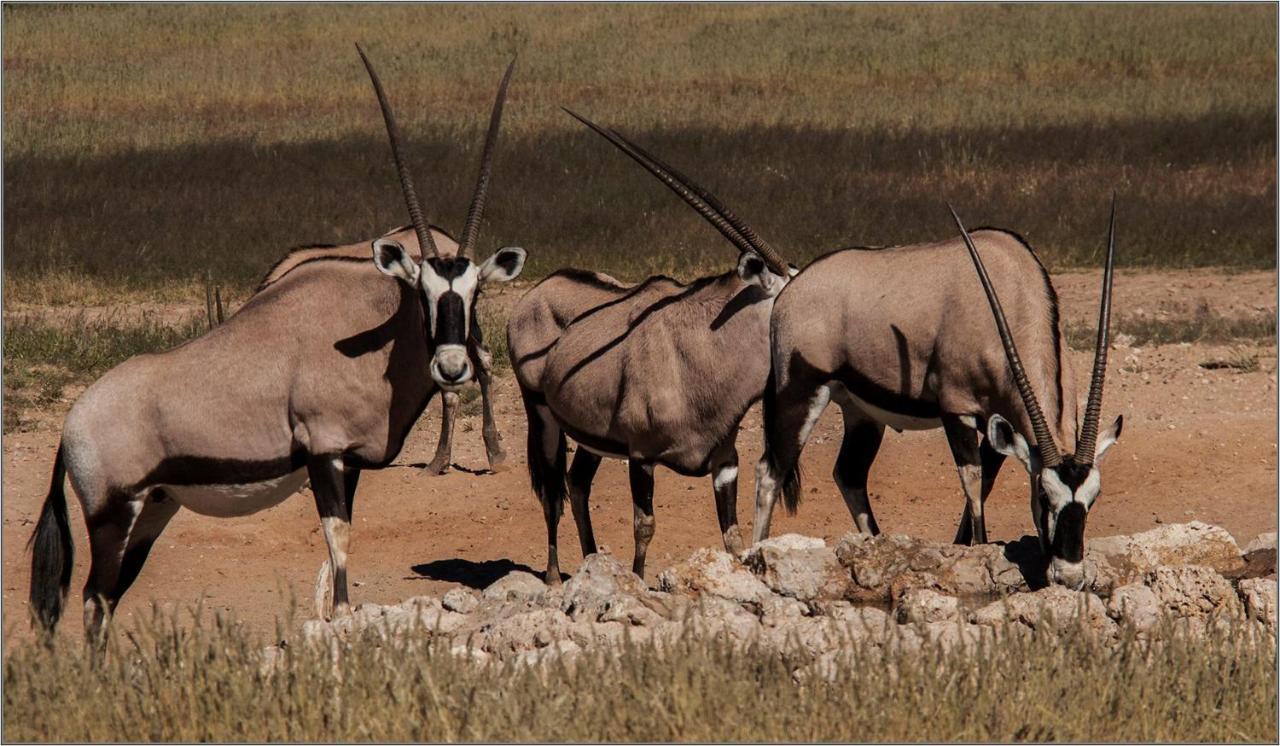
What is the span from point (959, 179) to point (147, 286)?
34.3ft

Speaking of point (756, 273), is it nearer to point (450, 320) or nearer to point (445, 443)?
point (450, 320)

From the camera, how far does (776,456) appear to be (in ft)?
38.1

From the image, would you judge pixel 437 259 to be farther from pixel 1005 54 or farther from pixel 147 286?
pixel 1005 54

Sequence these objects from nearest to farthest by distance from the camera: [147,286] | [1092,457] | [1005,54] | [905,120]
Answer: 1. [1092,457]
2. [147,286]
3. [905,120]
4. [1005,54]

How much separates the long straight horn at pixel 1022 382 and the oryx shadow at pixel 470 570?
3470mm

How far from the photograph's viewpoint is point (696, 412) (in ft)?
36.0

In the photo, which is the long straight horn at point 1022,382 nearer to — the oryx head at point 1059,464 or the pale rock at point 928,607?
the oryx head at point 1059,464

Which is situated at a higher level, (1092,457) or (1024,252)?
(1024,252)

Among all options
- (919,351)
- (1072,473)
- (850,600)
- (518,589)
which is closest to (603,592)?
(518,589)

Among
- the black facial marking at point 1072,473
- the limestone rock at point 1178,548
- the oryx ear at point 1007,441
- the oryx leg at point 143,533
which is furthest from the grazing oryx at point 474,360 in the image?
the limestone rock at point 1178,548

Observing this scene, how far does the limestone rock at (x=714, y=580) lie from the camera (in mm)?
9312

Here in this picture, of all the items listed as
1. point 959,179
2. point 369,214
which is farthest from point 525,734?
point 959,179

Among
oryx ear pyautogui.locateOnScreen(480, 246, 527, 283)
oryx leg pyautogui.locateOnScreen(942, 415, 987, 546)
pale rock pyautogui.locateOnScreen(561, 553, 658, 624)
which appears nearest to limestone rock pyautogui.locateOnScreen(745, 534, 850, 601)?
pale rock pyautogui.locateOnScreen(561, 553, 658, 624)

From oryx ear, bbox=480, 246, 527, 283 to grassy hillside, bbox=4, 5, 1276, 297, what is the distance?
9.17 metres
